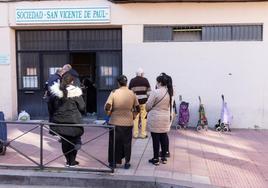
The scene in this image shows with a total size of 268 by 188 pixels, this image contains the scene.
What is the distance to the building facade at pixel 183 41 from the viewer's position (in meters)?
11.4

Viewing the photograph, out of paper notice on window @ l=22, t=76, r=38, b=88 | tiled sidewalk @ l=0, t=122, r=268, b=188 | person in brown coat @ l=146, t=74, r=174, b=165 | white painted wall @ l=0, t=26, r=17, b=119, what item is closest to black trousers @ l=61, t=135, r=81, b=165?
tiled sidewalk @ l=0, t=122, r=268, b=188

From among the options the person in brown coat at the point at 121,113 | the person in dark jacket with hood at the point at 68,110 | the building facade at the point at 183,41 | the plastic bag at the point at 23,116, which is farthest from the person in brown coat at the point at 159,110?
the plastic bag at the point at 23,116

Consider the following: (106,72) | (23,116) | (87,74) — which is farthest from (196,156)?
(23,116)

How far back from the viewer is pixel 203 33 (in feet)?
38.2

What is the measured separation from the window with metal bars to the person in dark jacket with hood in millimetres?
5312

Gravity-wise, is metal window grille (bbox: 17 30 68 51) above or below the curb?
above

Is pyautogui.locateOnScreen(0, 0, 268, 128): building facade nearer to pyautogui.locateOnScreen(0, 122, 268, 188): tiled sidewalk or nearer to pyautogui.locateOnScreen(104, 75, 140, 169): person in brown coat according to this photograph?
pyautogui.locateOnScreen(0, 122, 268, 188): tiled sidewalk

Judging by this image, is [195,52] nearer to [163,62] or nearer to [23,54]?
[163,62]

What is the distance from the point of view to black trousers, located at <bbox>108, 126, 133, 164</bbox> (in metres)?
6.91

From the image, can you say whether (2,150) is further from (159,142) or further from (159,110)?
(159,110)

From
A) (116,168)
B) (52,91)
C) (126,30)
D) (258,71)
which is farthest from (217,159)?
(126,30)

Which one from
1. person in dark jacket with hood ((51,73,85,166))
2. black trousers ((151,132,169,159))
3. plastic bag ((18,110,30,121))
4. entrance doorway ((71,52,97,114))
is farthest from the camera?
entrance doorway ((71,52,97,114))

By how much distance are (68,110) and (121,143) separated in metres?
1.10

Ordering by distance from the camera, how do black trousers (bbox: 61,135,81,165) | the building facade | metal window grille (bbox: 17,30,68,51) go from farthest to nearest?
metal window grille (bbox: 17,30,68,51), the building facade, black trousers (bbox: 61,135,81,165)
